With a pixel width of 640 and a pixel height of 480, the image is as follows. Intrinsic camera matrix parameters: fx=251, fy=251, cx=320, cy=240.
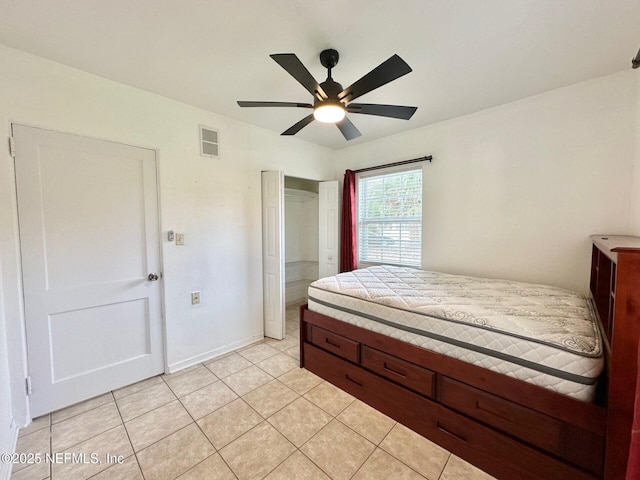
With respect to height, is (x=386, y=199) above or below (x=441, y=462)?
above

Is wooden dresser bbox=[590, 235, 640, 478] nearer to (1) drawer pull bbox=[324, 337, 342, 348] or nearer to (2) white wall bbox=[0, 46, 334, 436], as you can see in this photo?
(1) drawer pull bbox=[324, 337, 342, 348]

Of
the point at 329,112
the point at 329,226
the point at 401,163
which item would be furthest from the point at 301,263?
the point at 329,112

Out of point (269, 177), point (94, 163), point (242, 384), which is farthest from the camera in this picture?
point (269, 177)

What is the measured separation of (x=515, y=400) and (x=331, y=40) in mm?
2362

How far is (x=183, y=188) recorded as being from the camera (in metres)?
2.49

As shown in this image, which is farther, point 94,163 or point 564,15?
point 94,163

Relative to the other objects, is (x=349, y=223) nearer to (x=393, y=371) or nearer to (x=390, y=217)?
(x=390, y=217)

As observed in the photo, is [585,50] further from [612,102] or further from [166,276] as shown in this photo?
[166,276]

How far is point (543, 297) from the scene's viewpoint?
75.0 inches

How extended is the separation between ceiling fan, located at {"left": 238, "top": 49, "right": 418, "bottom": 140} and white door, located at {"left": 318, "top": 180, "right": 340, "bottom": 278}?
6.03ft

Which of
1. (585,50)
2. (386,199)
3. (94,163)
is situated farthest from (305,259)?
(585,50)

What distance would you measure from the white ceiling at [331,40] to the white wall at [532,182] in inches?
10.8

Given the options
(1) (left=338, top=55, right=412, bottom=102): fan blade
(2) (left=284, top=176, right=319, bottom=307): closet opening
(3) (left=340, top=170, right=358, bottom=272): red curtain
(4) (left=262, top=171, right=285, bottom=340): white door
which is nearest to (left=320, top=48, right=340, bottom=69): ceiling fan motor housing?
(1) (left=338, top=55, right=412, bottom=102): fan blade

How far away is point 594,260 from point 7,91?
4562 millimetres
